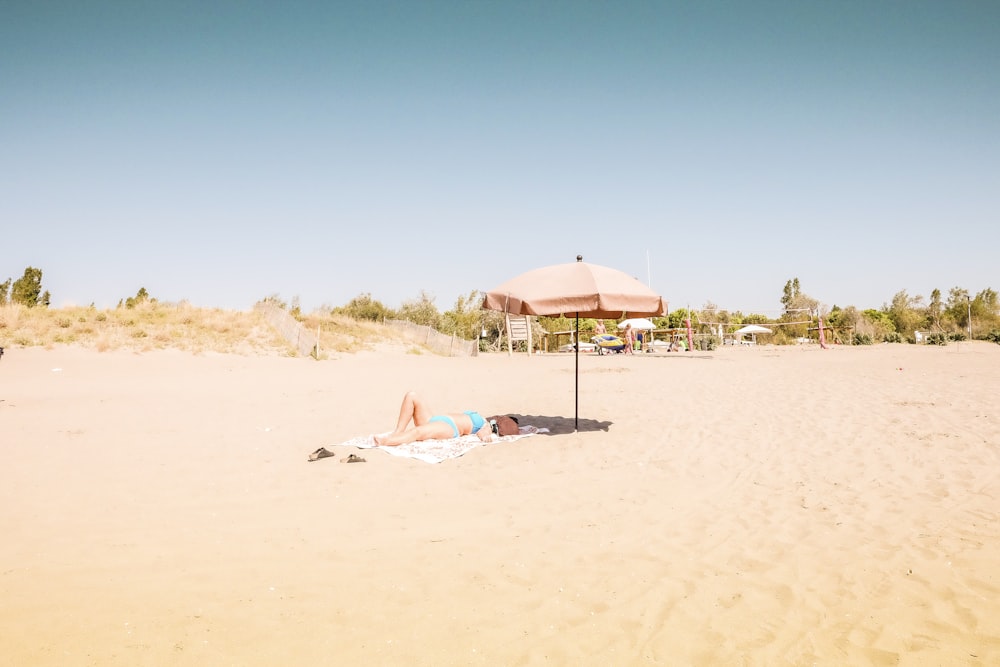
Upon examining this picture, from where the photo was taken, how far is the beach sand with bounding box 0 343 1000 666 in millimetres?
2697

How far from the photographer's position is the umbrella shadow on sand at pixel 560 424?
8.39 meters

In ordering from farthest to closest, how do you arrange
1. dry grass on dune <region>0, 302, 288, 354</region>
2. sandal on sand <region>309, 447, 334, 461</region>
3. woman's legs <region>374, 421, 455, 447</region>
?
dry grass on dune <region>0, 302, 288, 354</region>, woman's legs <region>374, 421, 455, 447</region>, sandal on sand <region>309, 447, 334, 461</region>

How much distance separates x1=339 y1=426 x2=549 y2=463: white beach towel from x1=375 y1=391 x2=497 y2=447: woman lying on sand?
7 cm

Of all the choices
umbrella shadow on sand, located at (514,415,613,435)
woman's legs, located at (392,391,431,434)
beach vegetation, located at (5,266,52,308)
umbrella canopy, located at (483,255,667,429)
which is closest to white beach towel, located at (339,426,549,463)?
woman's legs, located at (392,391,431,434)

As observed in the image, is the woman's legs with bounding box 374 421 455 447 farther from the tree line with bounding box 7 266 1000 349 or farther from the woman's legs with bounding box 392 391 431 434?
the tree line with bounding box 7 266 1000 349

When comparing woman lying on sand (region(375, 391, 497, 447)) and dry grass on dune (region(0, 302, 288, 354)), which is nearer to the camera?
woman lying on sand (region(375, 391, 497, 447))

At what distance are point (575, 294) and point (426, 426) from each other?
2.67 m

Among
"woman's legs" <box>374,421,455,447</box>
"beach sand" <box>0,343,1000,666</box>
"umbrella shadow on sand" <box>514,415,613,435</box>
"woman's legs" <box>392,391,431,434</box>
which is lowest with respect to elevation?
"beach sand" <box>0,343,1000,666</box>

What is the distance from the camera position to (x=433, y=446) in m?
7.18

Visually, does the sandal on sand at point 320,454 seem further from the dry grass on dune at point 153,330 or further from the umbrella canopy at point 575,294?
the dry grass on dune at point 153,330

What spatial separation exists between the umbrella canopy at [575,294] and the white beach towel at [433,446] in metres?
1.85

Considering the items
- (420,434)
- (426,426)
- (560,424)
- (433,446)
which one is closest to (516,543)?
(433,446)

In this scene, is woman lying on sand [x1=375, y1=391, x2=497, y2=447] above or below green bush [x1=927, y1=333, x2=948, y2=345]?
below

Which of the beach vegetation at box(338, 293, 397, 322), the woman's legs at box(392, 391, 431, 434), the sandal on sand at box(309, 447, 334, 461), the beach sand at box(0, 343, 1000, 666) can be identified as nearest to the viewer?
the beach sand at box(0, 343, 1000, 666)
